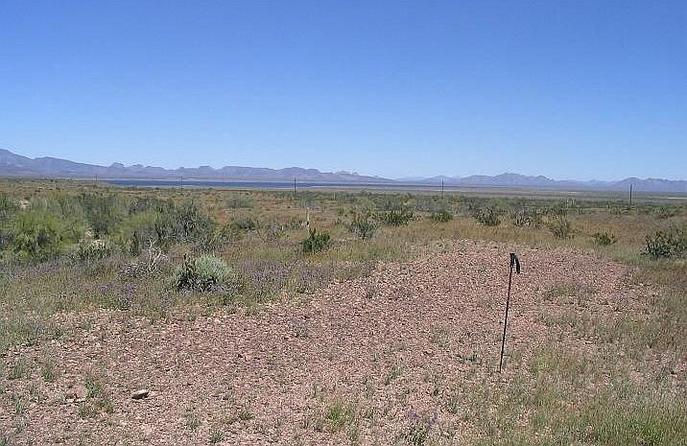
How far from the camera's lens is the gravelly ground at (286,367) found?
5.73 metres

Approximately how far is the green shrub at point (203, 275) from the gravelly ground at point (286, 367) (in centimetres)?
139

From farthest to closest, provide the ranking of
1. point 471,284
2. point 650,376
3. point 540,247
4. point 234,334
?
point 540,247, point 471,284, point 234,334, point 650,376

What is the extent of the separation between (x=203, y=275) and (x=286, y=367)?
14.3 feet

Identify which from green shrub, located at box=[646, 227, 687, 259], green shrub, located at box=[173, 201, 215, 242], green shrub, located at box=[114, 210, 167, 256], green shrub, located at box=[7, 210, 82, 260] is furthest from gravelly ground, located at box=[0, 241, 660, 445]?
green shrub, located at box=[173, 201, 215, 242]

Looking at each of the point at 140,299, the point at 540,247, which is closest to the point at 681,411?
the point at 140,299

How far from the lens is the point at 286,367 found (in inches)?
297

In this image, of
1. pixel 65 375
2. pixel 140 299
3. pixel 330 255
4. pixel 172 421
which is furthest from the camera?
pixel 330 255

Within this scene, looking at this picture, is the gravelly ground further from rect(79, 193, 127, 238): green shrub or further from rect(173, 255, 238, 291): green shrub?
rect(79, 193, 127, 238): green shrub

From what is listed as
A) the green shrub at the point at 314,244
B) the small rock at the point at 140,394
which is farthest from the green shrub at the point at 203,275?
the green shrub at the point at 314,244

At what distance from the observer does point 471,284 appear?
522 inches

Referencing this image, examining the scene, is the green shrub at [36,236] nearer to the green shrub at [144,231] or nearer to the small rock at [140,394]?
the green shrub at [144,231]

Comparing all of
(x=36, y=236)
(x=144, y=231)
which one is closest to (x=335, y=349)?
(x=36, y=236)

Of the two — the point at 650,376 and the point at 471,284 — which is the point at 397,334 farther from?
the point at 471,284

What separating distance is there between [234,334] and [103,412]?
3.03 m
